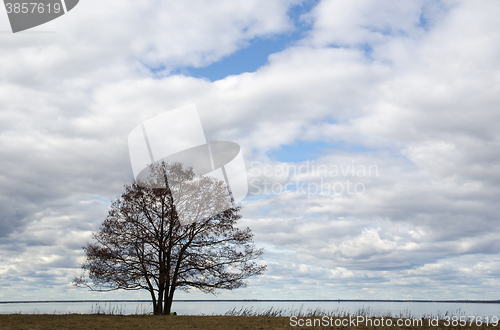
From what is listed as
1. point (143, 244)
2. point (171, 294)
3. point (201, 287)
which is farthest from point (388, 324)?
point (143, 244)

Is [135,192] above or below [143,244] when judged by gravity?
above

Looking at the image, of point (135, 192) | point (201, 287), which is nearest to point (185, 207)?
point (135, 192)

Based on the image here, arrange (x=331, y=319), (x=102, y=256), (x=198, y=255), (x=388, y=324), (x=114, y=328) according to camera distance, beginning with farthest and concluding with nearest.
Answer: (x=198, y=255) < (x=102, y=256) < (x=331, y=319) < (x=388, y=324) < (x=114, y=328)

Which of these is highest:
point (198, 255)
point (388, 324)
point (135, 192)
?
point (135, 192)

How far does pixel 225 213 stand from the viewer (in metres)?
25.2

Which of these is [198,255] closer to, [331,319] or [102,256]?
[102,256]

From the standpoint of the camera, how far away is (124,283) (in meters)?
23.4

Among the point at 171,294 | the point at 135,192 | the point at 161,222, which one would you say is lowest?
the point at 171,294

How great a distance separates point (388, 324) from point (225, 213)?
37.4 ft

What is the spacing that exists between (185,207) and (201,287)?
519 centimetres

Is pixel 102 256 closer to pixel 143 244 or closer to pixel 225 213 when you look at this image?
pixel 143 244

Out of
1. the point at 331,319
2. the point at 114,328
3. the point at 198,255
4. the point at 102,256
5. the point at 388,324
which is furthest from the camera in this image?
the point at 198,255

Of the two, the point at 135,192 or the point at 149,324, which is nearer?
the point at 149,324

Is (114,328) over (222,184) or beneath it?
beneath
